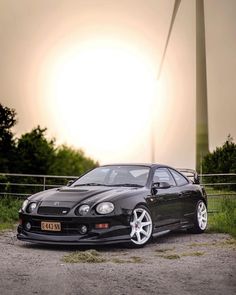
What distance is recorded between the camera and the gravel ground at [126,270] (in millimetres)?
Result: 6574

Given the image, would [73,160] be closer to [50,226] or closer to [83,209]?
[50,226]

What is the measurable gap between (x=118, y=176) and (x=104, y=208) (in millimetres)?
1466

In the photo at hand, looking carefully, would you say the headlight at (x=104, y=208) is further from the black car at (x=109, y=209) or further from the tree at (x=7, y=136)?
the tree at (x=7, y=136)

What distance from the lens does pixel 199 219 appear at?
12500mm

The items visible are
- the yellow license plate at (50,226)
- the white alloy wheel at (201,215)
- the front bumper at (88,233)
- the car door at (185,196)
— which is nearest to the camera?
the front bumper at (88,233)

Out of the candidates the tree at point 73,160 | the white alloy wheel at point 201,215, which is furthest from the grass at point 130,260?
the tree at point 73,160

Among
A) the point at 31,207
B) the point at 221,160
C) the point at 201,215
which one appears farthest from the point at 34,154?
the point at 31,207

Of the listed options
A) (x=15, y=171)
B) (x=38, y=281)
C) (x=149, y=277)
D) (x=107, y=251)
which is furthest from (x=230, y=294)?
(x=15, y=171)

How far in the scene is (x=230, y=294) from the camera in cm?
625

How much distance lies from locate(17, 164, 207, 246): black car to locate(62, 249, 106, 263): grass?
2.00ft

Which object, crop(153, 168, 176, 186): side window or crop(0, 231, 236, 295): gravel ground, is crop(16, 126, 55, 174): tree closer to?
crop(153, 168, 176, 186): side window

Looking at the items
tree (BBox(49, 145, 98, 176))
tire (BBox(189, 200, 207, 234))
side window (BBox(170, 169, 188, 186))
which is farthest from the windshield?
tree (BBox(49, 145, 98, 176))

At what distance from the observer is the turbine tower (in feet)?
105

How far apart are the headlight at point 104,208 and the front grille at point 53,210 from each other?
484 millimetres
